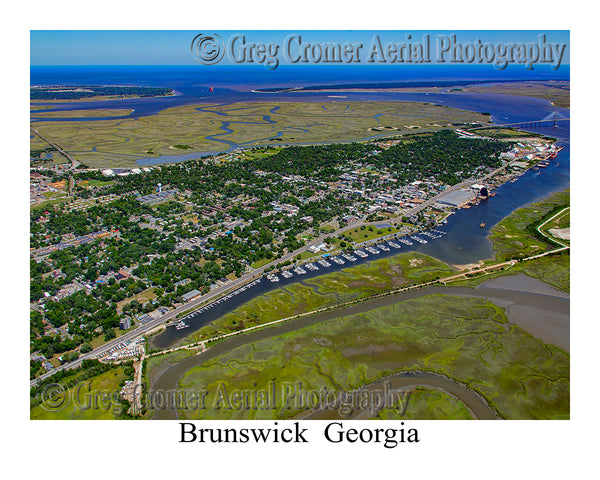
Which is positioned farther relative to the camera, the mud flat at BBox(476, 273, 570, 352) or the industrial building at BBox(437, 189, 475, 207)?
the industrial building at BBox(437, 189, 475, 207)

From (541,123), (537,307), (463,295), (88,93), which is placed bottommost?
(537,307)

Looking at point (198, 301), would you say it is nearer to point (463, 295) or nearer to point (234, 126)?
point (463, 295)

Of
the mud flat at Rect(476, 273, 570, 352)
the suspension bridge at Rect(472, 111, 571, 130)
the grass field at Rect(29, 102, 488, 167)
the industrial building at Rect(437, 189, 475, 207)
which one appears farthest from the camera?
the suspension bridge at Rect(472, 111, 571, 130)

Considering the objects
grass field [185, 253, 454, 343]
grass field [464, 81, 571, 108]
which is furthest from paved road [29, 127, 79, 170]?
grass field [464, 81, 571, 108]

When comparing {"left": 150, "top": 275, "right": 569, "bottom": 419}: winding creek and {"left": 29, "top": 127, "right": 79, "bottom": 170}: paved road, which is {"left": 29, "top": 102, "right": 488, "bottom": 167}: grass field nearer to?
{"left": 29, "top": 127, "right": 79, "bottom": 170}: paved road

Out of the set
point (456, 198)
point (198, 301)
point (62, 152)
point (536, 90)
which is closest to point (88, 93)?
point (62, 152)

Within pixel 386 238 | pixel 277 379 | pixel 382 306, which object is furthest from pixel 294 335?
pixel 386 238
